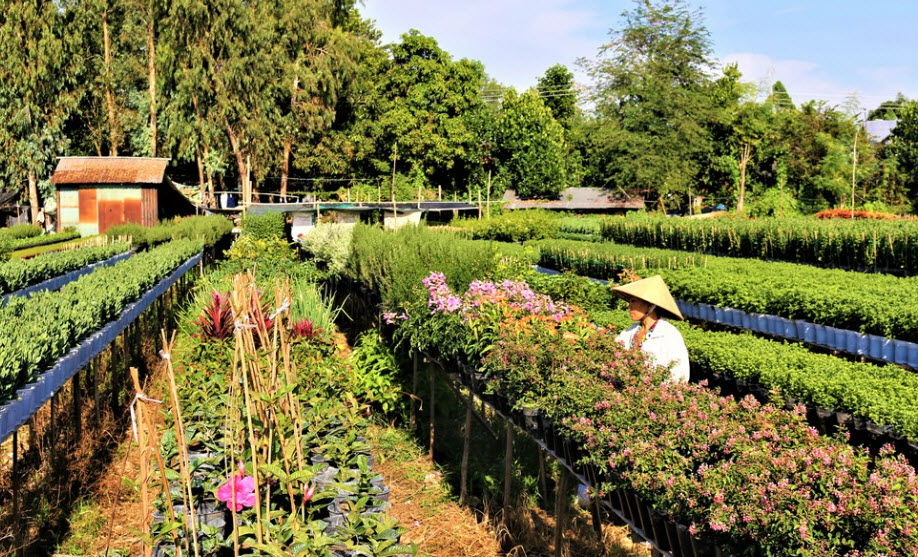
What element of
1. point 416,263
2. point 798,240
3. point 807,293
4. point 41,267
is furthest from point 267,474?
point 798,240

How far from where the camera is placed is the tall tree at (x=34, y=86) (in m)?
38.5

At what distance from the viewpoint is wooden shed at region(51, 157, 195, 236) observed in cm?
2767

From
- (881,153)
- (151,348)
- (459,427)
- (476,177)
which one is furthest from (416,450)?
(881,153)

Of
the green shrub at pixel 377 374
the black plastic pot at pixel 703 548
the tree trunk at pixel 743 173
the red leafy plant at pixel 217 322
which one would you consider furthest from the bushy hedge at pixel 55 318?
the tree trunk at pixel 743 173

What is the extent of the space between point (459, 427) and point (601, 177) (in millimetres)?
44620

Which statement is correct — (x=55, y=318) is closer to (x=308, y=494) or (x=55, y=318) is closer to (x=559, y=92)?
(x=308, y=494)

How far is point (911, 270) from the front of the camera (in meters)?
13.8

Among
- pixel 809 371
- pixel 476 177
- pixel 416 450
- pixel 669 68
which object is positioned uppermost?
pixel 669 68

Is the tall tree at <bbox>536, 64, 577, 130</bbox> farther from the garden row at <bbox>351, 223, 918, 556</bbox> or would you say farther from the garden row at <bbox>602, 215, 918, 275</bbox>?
the garden row at <bbox>351, 223, 918, 556</bbox>

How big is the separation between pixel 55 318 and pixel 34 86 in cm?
3882

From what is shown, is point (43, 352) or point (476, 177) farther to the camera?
point (476, 177)

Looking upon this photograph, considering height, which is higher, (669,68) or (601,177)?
(669,68)

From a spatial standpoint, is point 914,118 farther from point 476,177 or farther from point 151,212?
point 151,212

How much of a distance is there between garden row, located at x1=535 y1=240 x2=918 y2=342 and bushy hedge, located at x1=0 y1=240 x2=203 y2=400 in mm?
7070
